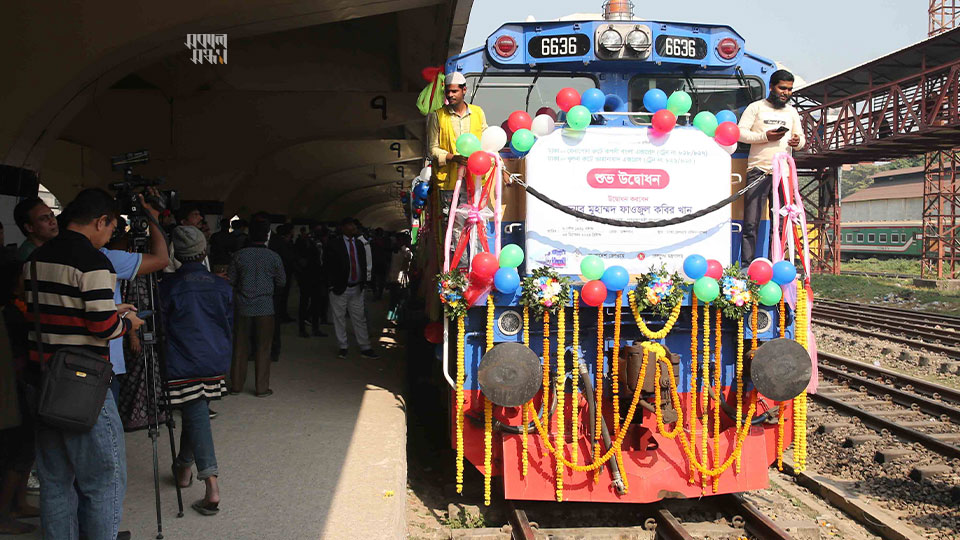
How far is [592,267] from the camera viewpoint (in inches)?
215

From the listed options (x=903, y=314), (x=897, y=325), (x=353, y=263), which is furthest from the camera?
(x=903, y=314)

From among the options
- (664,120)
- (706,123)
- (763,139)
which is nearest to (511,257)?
(664,120)

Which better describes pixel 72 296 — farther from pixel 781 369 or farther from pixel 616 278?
pixel 781 369

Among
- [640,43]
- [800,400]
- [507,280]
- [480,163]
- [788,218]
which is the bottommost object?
[800,400]

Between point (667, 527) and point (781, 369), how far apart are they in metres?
1.41

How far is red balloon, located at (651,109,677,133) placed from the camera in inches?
221

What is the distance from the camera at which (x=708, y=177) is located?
582 cm

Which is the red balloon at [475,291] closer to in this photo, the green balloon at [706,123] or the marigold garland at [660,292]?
the marigold garland at [660,292]

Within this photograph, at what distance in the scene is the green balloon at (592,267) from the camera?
17.9 feet

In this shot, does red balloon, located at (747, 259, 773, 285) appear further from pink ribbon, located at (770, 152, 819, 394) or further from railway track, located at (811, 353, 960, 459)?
railway track, located at (811, 353, 960, 459)

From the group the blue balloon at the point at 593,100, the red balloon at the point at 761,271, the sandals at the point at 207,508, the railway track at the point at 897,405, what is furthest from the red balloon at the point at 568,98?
the railway track at the point at 897,405

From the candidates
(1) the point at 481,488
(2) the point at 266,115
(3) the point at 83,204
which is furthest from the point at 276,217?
(3) the point at 83,204

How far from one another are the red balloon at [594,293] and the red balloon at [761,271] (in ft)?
3.56

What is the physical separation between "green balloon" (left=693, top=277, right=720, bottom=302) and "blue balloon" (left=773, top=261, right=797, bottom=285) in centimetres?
52
